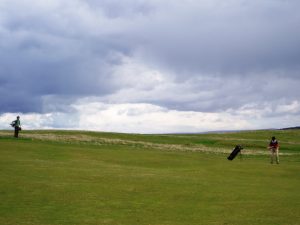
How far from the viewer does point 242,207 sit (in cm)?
1845

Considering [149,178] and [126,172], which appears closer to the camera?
[149,178]

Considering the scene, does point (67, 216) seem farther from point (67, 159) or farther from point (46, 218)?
point (67, 159)

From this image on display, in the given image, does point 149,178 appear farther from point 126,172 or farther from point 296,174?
point 296,174

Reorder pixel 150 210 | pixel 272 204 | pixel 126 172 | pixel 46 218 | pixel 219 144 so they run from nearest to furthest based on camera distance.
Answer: pixel 46 218 → pixel 150 210 → pixel 272 204 → pixel 126 172 → pixel 219 144

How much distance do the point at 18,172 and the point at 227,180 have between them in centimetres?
1246

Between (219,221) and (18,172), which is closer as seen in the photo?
(219,221)

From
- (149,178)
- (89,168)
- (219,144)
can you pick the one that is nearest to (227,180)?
(149,178)

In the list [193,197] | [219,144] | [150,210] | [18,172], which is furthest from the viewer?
[219,144]

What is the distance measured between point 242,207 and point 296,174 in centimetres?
1562

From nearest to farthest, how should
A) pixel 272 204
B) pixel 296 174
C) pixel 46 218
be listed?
1. pixel 46 218
2. pixel 272 204
3. pixel 296 174

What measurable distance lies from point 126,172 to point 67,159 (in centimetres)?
811

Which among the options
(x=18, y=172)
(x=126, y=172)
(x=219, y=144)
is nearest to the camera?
(x=18, y=172)

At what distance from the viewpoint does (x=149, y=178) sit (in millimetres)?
25938

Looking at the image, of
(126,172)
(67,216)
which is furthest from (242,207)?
(126,172)
